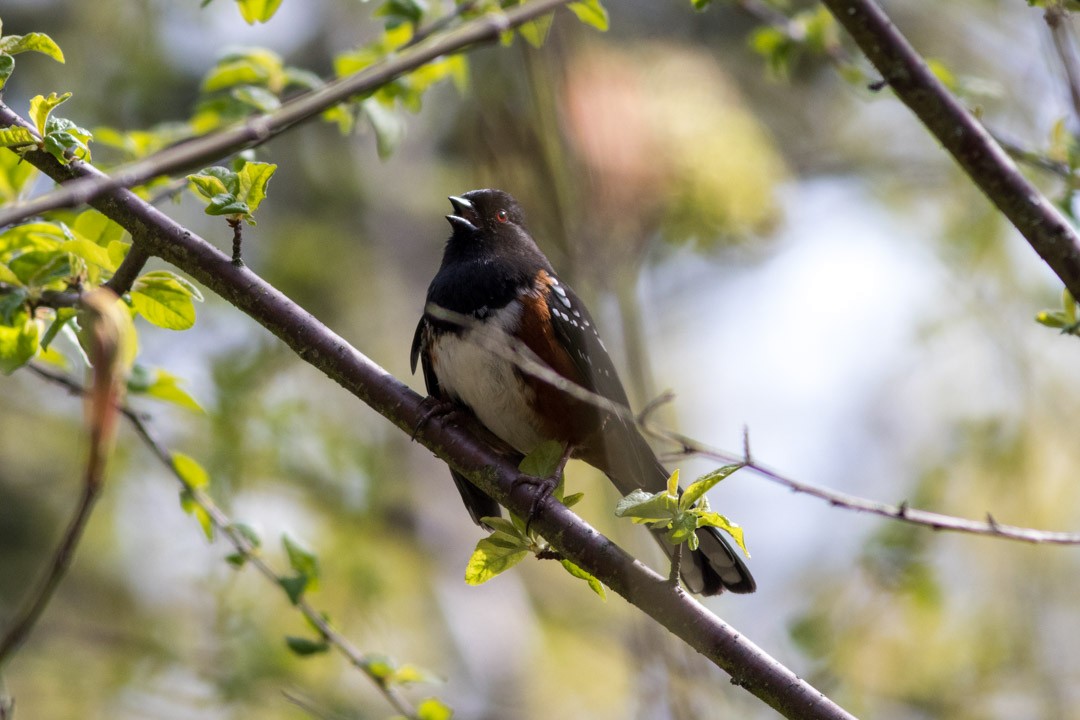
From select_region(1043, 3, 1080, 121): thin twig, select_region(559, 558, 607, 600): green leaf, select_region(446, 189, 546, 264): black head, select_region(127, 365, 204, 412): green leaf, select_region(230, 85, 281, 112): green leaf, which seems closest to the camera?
select_region(1043, 3, 1080, 121): thin twig

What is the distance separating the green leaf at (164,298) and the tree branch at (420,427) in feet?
0.18

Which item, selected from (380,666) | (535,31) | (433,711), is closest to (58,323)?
(380,666)

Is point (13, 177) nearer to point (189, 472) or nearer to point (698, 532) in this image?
point (189, 472)

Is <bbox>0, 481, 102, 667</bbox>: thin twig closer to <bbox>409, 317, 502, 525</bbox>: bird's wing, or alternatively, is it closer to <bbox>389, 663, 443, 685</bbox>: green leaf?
<bbox>389, 663, 443, 685</bbox>: green leaf

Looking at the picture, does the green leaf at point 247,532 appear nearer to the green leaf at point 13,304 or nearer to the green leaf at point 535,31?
the green leaf at point 13,304

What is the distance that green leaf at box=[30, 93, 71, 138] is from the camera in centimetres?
192

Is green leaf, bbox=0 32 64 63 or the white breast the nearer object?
green leaf, bbox=0 32 64 63

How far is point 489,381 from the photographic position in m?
3.06

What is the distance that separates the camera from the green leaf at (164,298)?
200cm

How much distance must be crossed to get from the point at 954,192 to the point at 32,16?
18.6 ft

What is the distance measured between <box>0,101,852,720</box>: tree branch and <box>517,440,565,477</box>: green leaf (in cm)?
4

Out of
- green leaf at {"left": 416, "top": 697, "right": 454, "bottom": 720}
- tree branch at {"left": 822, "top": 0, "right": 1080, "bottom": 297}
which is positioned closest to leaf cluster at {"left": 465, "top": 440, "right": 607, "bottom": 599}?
green leaf at {"left": 416, "top": 697, "right": 454, "bottom": 720}

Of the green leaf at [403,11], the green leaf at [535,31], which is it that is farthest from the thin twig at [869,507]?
the green leaf at [403,11]

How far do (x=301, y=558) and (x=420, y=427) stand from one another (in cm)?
52
